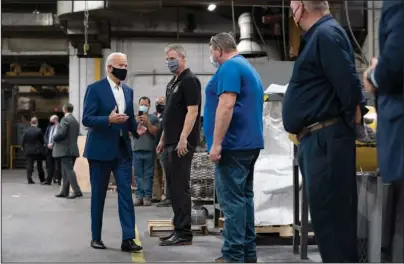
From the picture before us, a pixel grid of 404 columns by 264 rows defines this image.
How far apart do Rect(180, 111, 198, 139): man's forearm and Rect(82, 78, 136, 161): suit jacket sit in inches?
17.9

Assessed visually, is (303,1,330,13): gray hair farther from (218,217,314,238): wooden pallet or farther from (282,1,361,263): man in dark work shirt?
(218,217,314,238): wooden pallet

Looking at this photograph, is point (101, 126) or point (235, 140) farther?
point (101, 126)

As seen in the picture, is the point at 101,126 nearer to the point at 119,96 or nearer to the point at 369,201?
the point at 119,96

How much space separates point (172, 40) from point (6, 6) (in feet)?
15.8

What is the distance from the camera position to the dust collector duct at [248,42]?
10297 millimetres

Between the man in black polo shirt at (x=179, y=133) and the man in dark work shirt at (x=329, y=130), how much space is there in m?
2.00

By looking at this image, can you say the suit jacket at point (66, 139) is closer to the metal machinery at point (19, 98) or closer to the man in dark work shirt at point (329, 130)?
the man in dark work shirt at point (329, 130)

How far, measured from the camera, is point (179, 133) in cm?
454

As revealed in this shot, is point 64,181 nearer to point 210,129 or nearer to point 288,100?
point 210,129

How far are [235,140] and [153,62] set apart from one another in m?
9.41

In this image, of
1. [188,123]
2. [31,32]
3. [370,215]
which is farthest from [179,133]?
[31,32]

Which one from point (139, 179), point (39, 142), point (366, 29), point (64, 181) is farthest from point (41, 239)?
point (366, 29)

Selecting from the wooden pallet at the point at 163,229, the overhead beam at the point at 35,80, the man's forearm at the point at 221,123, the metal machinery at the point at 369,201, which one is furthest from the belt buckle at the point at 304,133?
the overhead beam at the point at 35,80

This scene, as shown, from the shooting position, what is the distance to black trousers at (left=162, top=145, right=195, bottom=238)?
14.9ft
